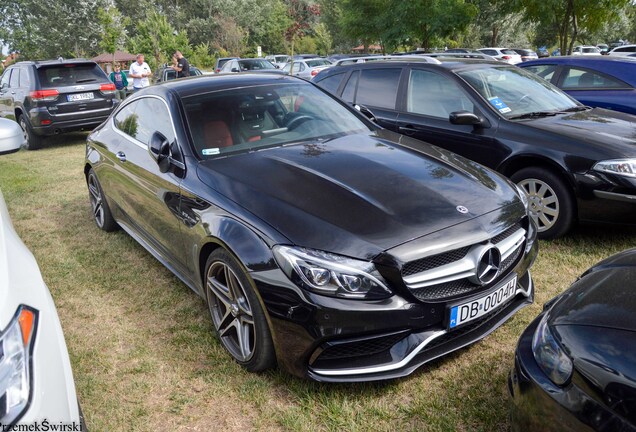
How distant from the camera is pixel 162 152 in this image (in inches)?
134

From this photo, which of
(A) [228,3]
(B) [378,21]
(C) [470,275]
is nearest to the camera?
(C) [470,275]

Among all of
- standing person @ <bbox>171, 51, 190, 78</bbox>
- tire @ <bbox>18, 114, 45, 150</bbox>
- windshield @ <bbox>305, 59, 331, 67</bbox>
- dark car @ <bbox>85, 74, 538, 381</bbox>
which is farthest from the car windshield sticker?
windshield @ <bbox>305, 59, 331, 67</bbox>

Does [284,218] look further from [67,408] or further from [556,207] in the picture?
[556,207]

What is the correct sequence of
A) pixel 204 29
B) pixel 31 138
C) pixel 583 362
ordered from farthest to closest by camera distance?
pixel 204 29 < pixel 31 138 < pixel 583 362

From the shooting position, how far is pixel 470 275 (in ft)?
8.21

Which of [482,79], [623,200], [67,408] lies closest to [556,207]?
[623,200]

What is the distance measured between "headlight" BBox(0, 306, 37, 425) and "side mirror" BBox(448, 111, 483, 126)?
3.92 m

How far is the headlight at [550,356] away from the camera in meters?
1.72

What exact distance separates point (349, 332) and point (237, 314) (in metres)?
0.75

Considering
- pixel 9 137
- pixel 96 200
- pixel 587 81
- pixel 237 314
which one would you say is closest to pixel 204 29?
pixel 587 81

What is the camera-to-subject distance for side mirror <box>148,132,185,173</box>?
3.37 metres

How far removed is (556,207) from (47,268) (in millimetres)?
4415

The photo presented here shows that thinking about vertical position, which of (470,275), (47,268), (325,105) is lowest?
(47,268)

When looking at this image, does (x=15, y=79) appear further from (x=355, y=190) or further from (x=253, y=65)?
(x=253, y=65)
